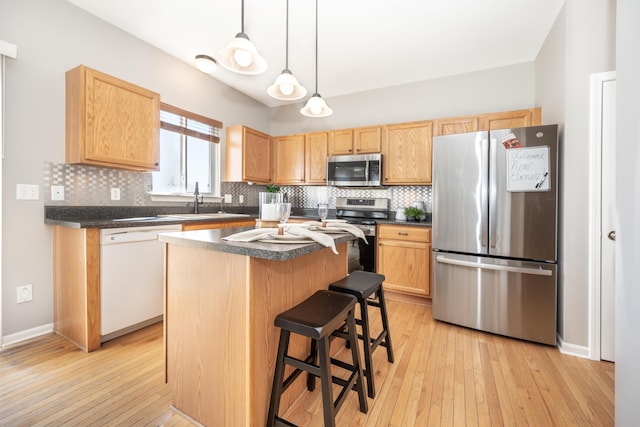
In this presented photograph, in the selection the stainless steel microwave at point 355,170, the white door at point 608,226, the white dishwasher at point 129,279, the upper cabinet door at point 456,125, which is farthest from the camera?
the stainless steel microwave at point 355,170

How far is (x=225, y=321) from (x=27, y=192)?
212cm

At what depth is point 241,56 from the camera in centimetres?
164

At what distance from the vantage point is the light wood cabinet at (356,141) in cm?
369

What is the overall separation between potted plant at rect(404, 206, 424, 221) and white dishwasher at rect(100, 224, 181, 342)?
269 centimetres

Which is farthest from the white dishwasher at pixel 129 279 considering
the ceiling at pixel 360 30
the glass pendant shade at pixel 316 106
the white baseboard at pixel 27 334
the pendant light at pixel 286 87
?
the ceiling at pixel 360 30

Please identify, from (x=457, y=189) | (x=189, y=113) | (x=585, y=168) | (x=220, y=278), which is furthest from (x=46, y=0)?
(x=585, y=168)

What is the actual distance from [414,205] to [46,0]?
404 cm

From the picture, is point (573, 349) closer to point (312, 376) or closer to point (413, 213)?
point (413, 213)

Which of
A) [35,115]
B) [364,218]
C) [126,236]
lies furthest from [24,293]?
[364,218]

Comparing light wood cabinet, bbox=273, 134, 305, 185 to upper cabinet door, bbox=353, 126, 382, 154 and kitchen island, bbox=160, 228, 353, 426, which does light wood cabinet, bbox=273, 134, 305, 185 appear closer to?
upper cabinet door, bbox=353, 126, 382, 154

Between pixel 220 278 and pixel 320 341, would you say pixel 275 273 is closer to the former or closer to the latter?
pixel 220 278

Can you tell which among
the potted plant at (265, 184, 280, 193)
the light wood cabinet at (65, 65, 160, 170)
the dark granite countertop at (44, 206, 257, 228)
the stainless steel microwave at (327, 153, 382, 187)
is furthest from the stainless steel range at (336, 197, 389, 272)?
the light wood cabinet at (65, 65, 160, 170)

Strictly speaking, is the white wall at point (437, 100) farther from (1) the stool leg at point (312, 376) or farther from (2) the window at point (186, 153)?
(1) the stool leg at point (312, 376)

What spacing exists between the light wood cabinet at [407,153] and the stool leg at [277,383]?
2.77m
